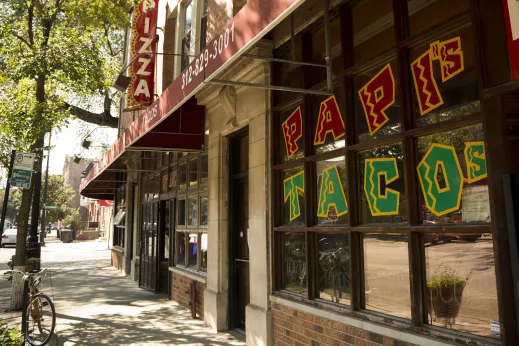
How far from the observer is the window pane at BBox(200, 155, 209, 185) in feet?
26.1

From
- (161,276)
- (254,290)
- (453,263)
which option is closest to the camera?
(453,263)

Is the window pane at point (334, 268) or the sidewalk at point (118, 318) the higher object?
the window pane at point (334, 268)

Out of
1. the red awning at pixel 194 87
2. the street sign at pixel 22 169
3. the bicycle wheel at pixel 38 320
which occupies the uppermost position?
the red awning at pixel 194 87

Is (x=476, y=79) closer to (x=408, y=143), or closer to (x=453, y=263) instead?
(x=408, y=143)

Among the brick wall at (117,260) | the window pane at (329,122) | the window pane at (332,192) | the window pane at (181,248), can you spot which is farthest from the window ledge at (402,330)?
the brick wall at (117,260)

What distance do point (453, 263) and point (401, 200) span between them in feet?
2.26

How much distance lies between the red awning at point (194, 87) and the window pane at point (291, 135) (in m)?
1.28

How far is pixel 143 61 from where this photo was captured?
9805 millimetres

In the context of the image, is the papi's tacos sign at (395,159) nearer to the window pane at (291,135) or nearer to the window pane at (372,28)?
the window pane at (291,135)

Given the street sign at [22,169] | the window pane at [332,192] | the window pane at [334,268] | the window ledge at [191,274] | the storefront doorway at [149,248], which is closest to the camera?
the window pane at [334,268]

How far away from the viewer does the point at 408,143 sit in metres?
3.59

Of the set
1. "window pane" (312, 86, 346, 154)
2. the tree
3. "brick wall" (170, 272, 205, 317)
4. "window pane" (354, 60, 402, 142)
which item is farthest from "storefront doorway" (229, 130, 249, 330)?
the tree

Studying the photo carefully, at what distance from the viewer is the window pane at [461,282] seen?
291 cm

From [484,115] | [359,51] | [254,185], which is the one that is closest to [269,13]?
[359,51]
